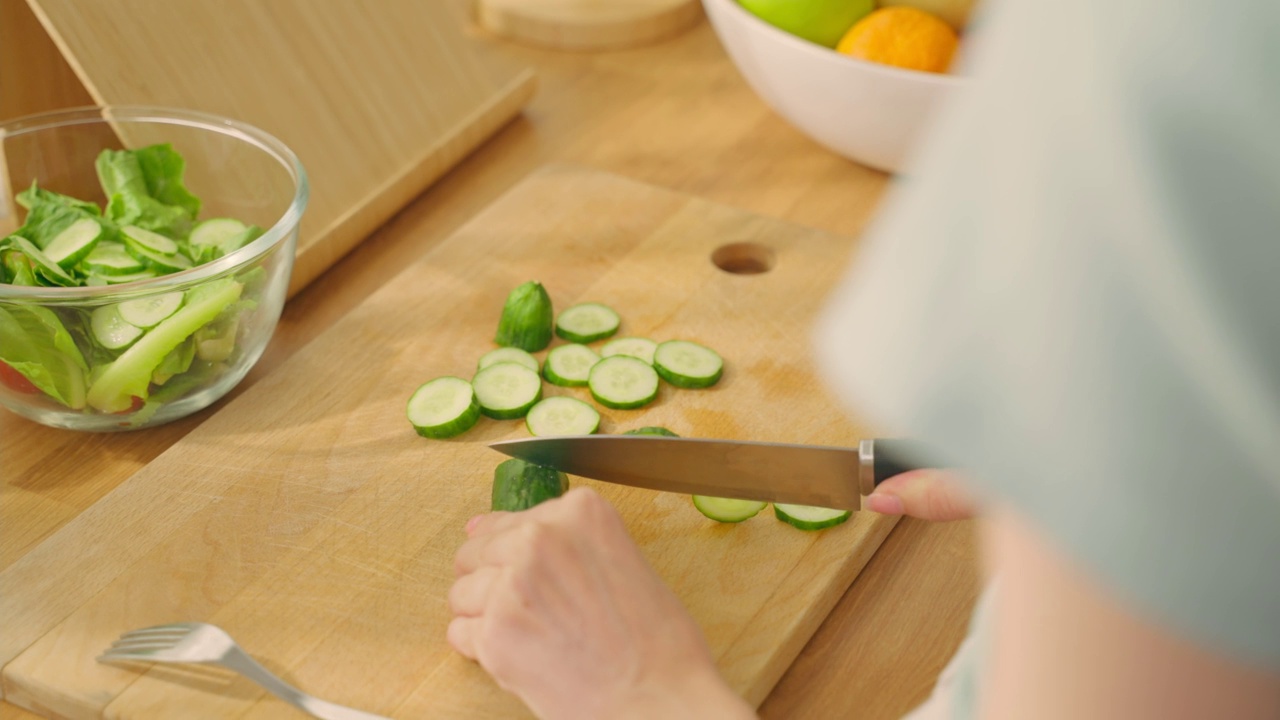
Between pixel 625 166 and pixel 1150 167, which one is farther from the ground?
pixel 1150 167

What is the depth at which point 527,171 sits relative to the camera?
2371 millimetres

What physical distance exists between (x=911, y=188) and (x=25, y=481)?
1431 mm

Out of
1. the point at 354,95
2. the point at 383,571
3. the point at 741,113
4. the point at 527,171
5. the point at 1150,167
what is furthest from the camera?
the point at 741,113

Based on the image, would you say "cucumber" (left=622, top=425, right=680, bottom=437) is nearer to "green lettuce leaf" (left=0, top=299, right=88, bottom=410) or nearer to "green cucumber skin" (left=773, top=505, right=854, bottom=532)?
"green cucumber skin" (left=773, top=505, right=854, bottom=532)

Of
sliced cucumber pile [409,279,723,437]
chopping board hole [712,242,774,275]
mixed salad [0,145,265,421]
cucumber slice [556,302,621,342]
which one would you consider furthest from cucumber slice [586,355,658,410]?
mixed salad [0,145,265,421]

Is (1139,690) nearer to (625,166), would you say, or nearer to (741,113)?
(625,166)

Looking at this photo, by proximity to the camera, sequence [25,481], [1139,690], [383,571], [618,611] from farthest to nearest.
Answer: [25,481] < [383,571] < [618,611] < [1139,690]

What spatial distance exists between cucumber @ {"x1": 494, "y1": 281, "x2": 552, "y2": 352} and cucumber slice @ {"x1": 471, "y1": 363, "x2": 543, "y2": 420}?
7cm

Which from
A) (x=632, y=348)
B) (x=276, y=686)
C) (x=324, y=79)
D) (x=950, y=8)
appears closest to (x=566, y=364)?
(x=632, y=348)

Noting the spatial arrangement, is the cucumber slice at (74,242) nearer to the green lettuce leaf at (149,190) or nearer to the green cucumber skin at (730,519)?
the green lettuce leaf at (149,190)

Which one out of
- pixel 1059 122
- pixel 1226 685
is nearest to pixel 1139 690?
pixel 1226 685

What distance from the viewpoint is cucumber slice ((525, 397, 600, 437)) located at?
64.5 inches

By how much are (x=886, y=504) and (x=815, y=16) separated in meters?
1.10

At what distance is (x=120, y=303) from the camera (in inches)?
59.6
